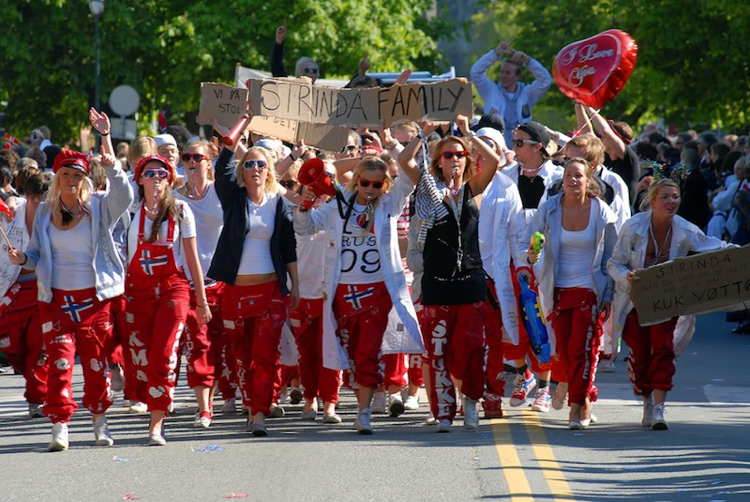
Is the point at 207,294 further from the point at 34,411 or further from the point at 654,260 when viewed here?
the point at 654,260

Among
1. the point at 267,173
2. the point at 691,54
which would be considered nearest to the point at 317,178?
the point at 267,173

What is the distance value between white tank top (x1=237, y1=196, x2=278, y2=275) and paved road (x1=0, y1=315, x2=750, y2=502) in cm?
111

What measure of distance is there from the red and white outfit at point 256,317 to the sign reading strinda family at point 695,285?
95.7 inches

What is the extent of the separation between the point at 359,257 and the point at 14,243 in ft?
10.7

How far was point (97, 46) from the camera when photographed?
40812 mm

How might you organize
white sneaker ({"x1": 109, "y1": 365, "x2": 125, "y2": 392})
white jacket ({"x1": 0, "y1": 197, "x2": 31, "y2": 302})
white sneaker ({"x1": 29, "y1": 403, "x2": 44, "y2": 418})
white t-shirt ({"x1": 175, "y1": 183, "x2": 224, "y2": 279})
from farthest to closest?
white sneaker ({"x1": 109, "y1": 365, "x2": 125, "y2": 392})
white jacket ({"x1": 0, "y1": 197, "x2": 31, "y2": 302})
white sneaker ({"x1": 29, "y1": 403, "x2": 44, "y2": 418})
white t-shirt ({"x1": 175, "y1": 183, "x2": 224, "y2": 279})

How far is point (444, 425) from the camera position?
1239 cm

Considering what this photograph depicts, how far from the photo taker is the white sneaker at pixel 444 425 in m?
12.4

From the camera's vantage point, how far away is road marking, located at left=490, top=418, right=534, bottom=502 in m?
9.94

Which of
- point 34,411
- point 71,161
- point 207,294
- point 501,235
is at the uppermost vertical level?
point 71,161

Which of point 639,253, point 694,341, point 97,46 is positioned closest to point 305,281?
point 639,253

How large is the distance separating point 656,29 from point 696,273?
2725 centimetres

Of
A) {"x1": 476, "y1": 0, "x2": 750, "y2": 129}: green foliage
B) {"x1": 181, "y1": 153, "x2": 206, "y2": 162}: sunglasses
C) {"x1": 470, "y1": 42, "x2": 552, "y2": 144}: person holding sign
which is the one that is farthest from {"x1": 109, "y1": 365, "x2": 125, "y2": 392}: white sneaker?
{"x1": 476, "y1": 0, "x2": 750, "y2": 129}: green foliage

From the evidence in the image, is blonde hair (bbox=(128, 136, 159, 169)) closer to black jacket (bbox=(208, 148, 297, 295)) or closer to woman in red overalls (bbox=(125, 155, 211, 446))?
black jacket (bbox=(208, 148, 297, 295))
